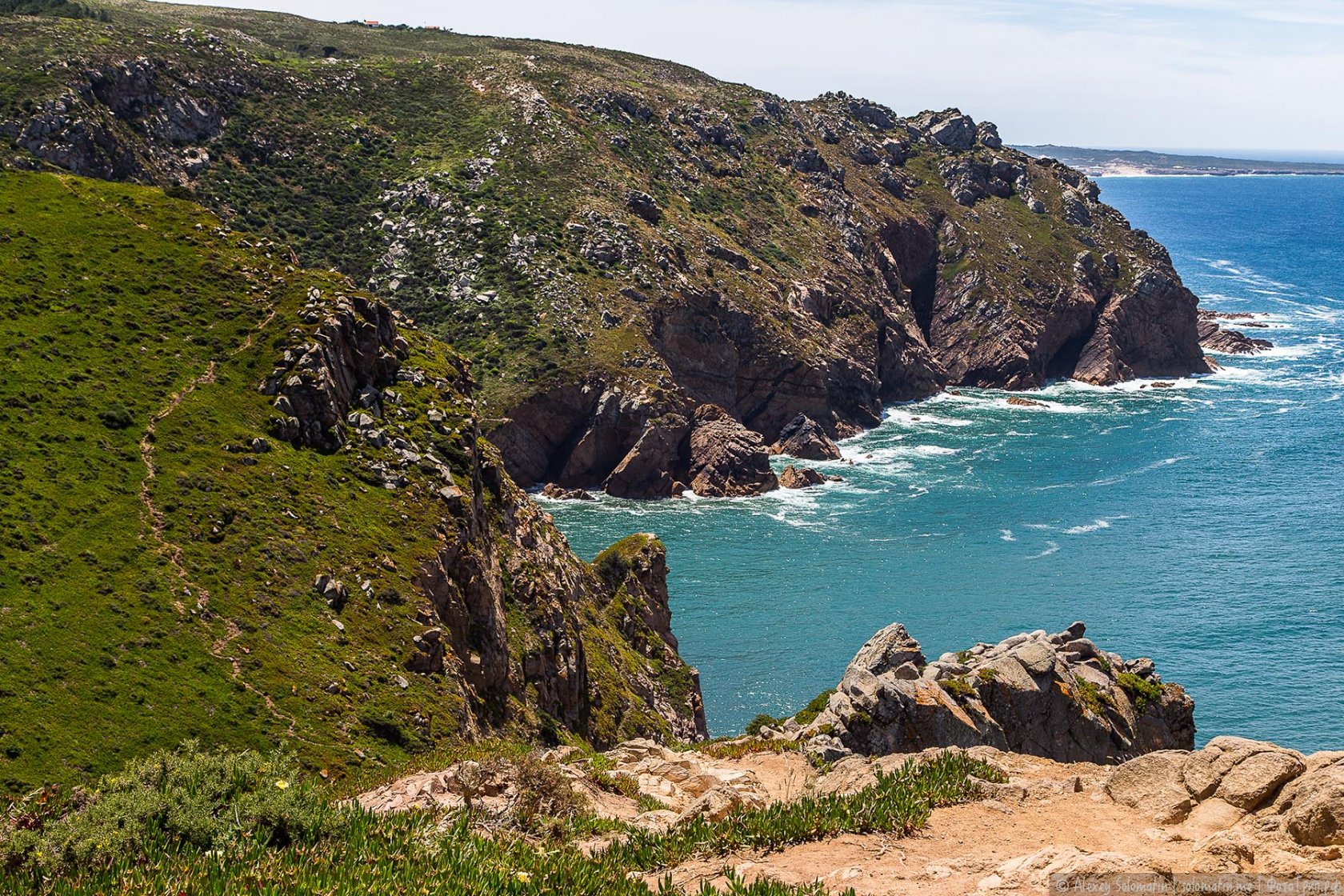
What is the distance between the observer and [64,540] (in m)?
47.8

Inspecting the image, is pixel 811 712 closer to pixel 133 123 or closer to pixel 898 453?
pixel 898 453

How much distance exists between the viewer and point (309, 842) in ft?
70.5

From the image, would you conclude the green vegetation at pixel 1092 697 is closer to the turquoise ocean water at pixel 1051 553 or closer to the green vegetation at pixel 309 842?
the green vegetation at pixel 309 842

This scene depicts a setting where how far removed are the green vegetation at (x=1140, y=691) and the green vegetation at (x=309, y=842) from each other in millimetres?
24474

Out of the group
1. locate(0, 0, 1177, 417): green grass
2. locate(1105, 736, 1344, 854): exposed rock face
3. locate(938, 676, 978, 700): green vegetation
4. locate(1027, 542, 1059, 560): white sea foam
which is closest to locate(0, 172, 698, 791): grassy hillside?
locate(938, 676, 978, 700): green vegetation

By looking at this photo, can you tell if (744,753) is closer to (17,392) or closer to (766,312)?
(17,392)

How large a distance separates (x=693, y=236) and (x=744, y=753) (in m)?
144

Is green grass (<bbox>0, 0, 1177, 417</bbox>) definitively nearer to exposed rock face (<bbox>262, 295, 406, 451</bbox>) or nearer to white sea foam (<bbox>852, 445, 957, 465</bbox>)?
white sea foam (<bbox>852, 445, 957, 465</bbox>)

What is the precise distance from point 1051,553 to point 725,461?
43177 mm

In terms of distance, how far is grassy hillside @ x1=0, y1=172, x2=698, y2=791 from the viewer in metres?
43.2

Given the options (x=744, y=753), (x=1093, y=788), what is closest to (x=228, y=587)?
(x=744, y=753)

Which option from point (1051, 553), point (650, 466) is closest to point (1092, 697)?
point (1051, 553)

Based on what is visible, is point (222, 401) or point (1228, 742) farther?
point (222, 401)

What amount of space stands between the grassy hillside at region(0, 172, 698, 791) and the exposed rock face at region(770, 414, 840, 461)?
261ft
